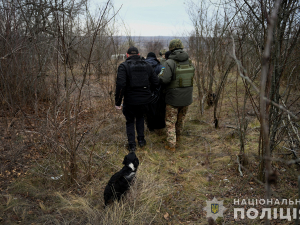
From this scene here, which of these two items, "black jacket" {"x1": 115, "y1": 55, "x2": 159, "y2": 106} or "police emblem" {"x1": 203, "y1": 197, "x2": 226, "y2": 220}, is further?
"black jacket" {"x1": 115, "y1": 55, "x2": 159, "y2": 106}

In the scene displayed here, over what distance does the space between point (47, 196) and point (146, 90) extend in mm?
2124

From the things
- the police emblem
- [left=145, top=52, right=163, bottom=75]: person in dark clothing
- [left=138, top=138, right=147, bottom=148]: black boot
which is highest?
[left=145, top=52, right=163, bottom=75]: person in dark clothing

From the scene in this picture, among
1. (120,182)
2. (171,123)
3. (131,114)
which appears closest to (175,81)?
(171,123)

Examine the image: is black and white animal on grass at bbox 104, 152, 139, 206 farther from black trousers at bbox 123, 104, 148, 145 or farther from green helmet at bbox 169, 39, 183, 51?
green helmet at bbox 169, 39, 183, 51

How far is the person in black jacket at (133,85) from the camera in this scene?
3.49m

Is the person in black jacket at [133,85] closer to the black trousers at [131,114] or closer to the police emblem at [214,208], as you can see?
the black trousers at [131,114]

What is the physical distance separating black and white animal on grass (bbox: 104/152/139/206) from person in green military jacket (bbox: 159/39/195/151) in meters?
1.57

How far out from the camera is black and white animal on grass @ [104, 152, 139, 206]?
7.66ft

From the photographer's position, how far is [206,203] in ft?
8.23

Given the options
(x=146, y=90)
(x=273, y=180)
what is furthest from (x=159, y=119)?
(x=273, y=180)

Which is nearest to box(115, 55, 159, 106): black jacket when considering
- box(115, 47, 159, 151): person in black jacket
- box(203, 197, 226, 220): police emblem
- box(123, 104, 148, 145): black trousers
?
box(115, 47, 159, 151): person in black jacket

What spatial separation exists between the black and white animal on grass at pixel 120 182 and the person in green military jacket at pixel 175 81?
5.14ft

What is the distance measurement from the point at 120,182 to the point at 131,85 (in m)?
1.69

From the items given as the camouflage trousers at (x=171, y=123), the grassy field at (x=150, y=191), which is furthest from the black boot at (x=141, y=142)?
the camouflage trousers at (x=171, y=123)
